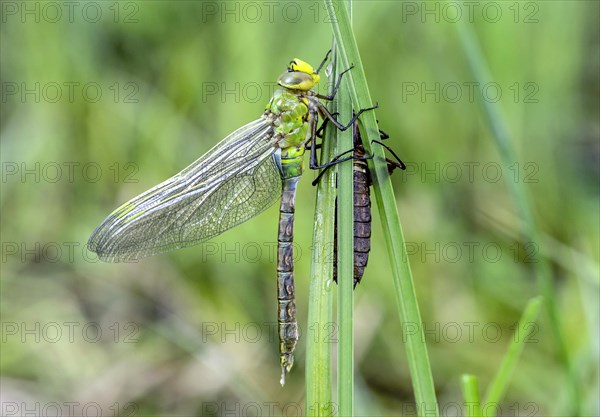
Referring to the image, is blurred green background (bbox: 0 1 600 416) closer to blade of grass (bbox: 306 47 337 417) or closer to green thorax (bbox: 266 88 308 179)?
green thorax (bbox: 266 88 308 179)

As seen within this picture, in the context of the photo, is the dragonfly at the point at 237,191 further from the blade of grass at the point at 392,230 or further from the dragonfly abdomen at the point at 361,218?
the blade of grass at the point at 392,230

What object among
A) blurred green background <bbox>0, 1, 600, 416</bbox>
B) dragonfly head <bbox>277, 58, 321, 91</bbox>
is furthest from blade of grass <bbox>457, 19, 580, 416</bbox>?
blurred green background <bbox>0, 1, 600, 416</bbox>

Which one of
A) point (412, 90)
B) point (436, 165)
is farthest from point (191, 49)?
point (436, 165)

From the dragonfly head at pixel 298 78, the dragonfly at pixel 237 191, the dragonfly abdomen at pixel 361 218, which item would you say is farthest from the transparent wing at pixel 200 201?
the dragonfly abdomen at pixel 361 218

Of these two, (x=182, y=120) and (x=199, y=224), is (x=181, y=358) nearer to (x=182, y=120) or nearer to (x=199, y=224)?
(x=199, y=224)

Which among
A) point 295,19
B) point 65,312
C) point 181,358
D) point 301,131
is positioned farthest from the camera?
point 295,19

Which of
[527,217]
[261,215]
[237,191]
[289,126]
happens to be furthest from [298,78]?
[261,215]
